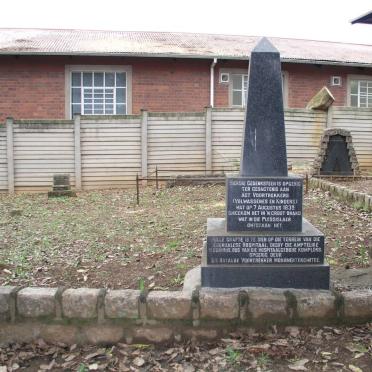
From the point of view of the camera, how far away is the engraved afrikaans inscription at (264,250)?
3.93 meters

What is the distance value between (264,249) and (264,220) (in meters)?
0.28

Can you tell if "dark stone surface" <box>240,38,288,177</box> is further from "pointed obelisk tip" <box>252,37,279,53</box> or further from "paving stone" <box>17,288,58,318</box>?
"paving stone" <box>17,288,58,318</box>

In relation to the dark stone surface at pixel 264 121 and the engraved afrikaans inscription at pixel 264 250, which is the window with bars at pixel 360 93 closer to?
the dark stone surface at pixel 264 121

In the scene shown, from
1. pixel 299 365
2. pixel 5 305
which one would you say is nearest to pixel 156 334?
pixel 299 365

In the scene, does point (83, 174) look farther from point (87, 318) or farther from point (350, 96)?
point (350, 96)

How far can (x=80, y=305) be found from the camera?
369 cm

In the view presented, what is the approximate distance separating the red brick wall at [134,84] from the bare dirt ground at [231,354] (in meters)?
13.5

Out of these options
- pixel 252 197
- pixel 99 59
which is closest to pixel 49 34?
pixel 99 59

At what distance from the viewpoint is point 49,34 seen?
19.3 meters

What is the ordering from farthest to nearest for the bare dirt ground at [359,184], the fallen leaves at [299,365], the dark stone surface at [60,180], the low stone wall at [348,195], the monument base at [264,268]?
1. the dark stone surface at [60,180]
2. the bare dirt ground at [359,184]
3. the low stone wall at [348,195]
4. the monument base at [264,268]
5. the fallen leaves at [299,365]

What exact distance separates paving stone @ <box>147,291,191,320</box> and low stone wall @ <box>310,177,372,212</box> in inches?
204

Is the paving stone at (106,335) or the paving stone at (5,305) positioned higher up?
the paving stone at (5,305)

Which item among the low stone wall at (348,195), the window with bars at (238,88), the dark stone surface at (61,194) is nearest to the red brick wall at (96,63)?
the window with bars at (238,88)

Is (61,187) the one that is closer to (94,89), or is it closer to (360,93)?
(94,89)
